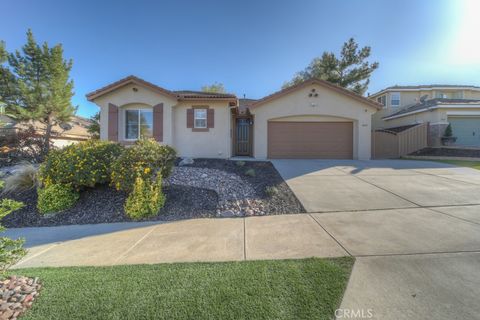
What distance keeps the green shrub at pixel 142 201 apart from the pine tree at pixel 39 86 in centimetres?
1247

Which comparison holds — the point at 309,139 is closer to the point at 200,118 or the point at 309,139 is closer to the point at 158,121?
the point at 200,118

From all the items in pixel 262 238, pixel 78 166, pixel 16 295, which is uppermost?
pixel 78 166

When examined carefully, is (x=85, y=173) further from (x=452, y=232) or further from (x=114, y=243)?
Result: (x=452, y=232)

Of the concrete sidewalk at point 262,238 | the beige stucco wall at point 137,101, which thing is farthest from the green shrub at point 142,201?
the beige stucco wall at point 137,101

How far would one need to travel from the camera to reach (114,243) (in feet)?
12.7

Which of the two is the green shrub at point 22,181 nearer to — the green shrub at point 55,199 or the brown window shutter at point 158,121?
the green shrub at point 55,199

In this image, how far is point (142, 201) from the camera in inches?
202

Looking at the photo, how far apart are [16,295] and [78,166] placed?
3.96 m

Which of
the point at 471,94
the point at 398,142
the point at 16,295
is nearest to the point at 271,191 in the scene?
the point at 16,295

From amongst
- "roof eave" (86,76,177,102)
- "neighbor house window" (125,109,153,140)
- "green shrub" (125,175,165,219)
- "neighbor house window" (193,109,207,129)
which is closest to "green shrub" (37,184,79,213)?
"green shrub" (125,175,165,219)

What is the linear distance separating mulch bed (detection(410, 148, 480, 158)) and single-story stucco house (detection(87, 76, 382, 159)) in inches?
243

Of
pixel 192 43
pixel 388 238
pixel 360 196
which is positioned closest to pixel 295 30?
pixel 192 43

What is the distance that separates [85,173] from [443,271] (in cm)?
744
